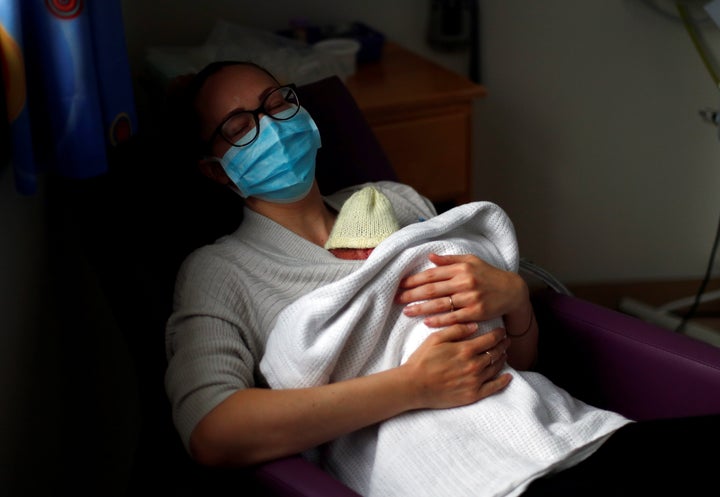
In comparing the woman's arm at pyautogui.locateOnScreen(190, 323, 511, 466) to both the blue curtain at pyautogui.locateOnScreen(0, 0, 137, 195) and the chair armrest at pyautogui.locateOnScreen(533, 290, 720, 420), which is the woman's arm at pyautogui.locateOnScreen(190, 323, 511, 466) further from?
the blue curtain at pyautogui.locateOnScreen(0, 0, 137, 195)

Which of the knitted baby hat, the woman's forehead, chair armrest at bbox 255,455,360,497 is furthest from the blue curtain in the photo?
chair armrest at bbox 255,455,360,497

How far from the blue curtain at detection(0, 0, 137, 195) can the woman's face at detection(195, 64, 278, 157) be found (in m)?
0.17

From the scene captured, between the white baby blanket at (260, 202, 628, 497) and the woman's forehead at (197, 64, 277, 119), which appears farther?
the woman's forehead at (197, 64, 277, 119)

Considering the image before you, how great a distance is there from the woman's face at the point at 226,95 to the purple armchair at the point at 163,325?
11cm

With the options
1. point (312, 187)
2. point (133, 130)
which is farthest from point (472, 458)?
point (133, 130)

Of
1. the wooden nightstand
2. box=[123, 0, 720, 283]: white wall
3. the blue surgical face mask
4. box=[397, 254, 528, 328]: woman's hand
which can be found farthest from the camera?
box=[123, 0, 720, 283]: white wall

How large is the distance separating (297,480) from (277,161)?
55 centimetres

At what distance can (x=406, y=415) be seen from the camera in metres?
1.27

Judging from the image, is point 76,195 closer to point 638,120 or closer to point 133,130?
point 133,130

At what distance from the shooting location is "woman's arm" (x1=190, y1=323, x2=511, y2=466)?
1.19m

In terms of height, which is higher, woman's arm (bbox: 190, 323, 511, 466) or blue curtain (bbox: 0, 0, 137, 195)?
blue curtain (bbox: 0, 0, 137, 195)

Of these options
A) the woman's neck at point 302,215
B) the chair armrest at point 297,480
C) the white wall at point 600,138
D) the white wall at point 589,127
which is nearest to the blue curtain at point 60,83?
the woman's neck at point 302,215

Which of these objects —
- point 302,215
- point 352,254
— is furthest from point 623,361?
point 302,215

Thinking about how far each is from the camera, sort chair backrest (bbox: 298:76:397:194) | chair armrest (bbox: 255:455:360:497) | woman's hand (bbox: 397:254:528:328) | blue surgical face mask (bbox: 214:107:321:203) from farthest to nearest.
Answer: chair backrest (bbox: 298:76:397:194), blue surgical face mask (bbox: 214:107:321:203), woman's hand (bbox: 397:254:528:328), chair armrest (bbox: 255:455:360:497)
